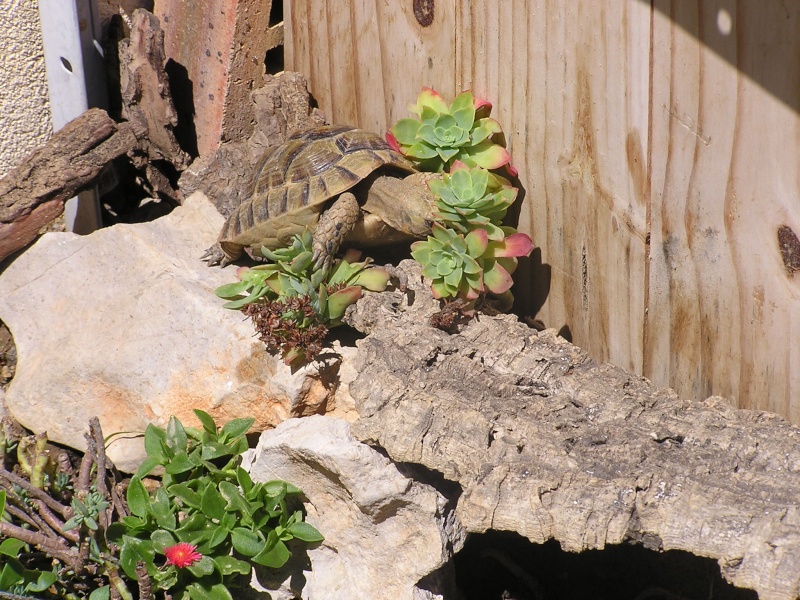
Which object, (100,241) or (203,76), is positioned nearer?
(100,241)

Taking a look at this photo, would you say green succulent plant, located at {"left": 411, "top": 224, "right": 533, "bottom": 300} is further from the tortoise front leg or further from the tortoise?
the tortoise front leg

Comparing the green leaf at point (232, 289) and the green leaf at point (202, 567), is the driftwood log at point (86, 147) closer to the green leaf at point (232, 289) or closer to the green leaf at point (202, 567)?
the green leaf at point (232, 289)

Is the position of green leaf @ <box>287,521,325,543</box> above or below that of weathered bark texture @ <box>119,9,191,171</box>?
below

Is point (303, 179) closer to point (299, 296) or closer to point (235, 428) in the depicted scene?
point (299, 296)

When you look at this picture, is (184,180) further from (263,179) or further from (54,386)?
(54,386)

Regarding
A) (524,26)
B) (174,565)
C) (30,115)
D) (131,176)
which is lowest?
(174,565)

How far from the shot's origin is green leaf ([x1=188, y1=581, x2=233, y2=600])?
95.4 inches

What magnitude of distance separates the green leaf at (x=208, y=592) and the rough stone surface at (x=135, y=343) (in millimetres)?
624

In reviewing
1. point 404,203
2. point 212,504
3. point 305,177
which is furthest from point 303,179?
point 212,504

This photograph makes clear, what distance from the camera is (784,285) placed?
7.13ft

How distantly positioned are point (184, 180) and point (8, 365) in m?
1.17

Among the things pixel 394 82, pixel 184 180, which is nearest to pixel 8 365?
pixel 184 180

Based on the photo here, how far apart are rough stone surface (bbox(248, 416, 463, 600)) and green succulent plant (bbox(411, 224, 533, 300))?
581 millimetres

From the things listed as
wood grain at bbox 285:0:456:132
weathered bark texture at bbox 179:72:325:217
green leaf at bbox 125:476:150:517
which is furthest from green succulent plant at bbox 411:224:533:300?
weathered bark texture at bbox 179:72:325:217
